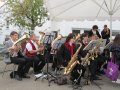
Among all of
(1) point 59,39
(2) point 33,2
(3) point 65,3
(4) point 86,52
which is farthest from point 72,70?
(2) point 33,2

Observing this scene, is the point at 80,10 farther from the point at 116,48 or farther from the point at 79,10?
the point at 116,48

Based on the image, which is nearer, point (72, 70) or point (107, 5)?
point (72, 70)

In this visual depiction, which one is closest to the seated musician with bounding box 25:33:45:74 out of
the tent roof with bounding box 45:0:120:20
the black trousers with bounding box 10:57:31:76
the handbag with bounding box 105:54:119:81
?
the black trousers with bounding box 10:57:31:76

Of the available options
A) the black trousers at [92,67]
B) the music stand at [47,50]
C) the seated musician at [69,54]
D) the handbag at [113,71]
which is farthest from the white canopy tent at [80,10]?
the handbag at [113,71]

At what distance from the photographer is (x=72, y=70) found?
8727 millimetres

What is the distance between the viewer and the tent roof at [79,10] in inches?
453

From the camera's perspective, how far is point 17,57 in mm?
9734

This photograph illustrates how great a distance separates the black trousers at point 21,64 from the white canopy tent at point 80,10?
3.23m

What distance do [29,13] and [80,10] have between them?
1297 cm

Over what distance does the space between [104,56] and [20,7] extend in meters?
15.9

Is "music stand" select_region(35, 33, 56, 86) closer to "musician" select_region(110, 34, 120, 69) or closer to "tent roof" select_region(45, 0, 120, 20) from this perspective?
"musician" select_region(110, 34, 120, 69)

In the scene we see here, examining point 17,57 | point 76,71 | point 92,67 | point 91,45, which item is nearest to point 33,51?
point 17,57

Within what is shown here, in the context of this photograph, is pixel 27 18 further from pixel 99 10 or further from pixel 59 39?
pixel 59 39

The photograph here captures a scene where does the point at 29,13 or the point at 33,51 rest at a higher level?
the point at 29,13
